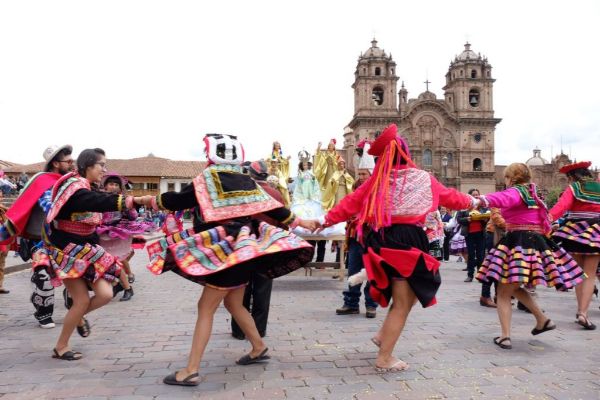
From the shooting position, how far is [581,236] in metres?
6.07

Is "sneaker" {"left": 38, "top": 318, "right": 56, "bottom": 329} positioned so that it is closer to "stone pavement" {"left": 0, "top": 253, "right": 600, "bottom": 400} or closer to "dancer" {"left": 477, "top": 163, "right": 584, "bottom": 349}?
"stone pavement" {"left": 0, "top": 253, "right": 600, "bottom": 400}

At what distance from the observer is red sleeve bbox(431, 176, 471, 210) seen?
4.30 m

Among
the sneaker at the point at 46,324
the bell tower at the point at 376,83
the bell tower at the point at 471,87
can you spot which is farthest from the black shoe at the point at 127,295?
the bell tower at the point at 471,87

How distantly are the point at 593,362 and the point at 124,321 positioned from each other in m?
5.00

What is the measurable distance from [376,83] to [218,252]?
62.2 m

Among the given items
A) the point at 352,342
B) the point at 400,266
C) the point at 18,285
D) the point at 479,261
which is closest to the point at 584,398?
the point at 400,266

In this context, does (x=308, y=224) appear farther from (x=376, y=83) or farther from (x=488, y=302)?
(x=376, y=83)

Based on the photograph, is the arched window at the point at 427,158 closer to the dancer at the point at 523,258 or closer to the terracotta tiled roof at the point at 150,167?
the terracotta tiled roof at the point at 150,167

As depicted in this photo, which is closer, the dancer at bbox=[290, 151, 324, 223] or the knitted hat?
the knitted hat

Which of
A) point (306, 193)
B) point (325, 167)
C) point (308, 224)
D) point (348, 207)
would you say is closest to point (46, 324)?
point (308, 224)

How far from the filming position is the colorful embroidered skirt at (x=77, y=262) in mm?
4453

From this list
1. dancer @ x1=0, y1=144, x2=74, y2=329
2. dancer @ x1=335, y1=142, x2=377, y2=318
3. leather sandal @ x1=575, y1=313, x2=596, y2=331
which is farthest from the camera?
dancer @ x1=335, y1=142, x2=377, y2=318

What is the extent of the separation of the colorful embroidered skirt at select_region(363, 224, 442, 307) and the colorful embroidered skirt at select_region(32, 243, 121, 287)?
7.81 ft

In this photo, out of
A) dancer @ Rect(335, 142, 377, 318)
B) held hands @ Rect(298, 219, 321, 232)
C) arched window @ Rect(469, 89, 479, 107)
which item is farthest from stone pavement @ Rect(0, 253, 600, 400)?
arched window @ Rect(469, 89, 479, 107)
